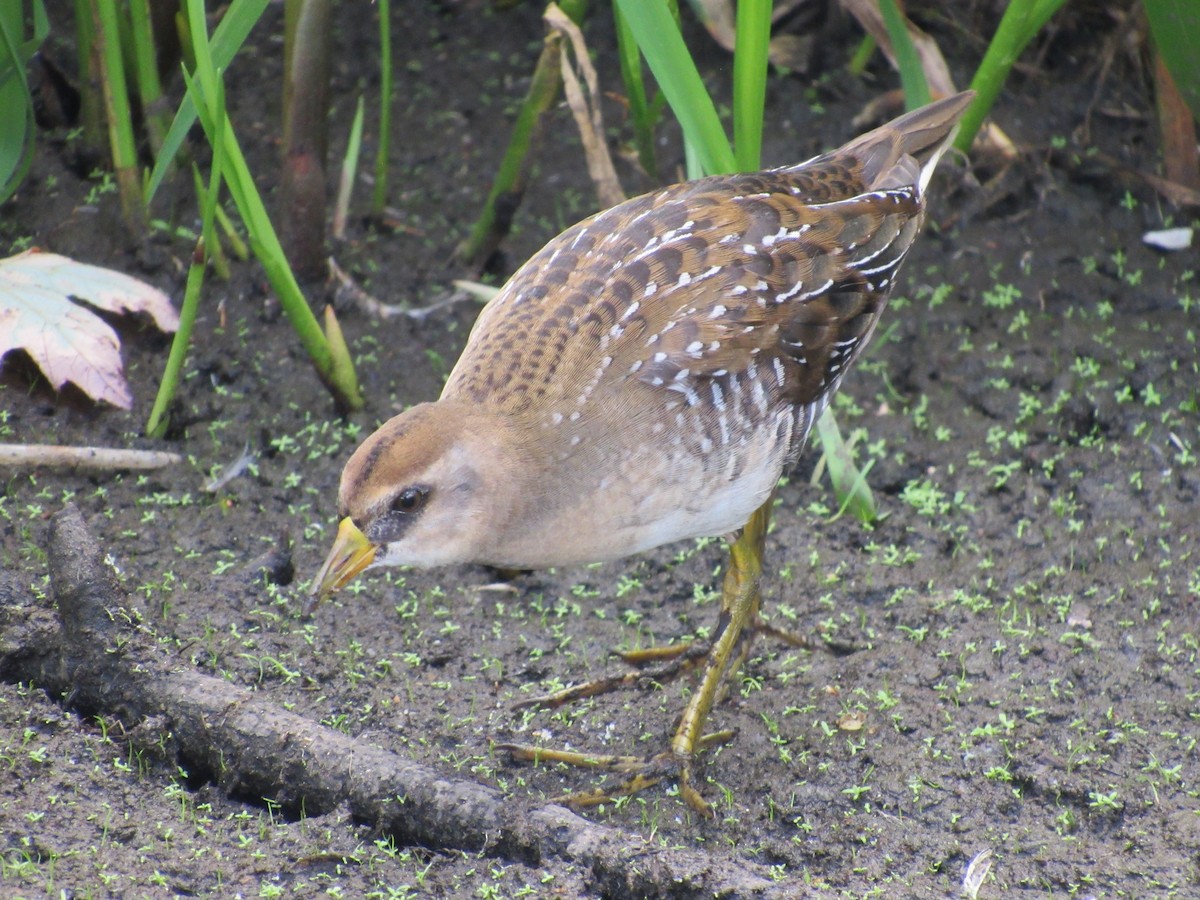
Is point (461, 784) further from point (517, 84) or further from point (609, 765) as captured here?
point (517, 84)

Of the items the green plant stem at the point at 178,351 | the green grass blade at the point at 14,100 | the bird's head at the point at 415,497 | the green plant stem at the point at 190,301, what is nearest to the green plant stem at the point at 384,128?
the green plant stem at the point at 190,301

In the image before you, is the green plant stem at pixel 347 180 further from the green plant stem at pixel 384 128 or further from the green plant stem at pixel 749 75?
the green plant stem at pixel 749 75

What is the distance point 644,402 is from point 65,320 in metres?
1.64

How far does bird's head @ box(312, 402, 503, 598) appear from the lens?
2.96 meters

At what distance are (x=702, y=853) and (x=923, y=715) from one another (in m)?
0.94

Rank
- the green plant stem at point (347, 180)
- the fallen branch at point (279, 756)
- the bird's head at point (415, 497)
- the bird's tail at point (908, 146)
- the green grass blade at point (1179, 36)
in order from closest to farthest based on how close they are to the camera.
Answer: the fallen branch at point (279, 756)
the bird's head at point (415, 497)
the bird's tail at point (908, 146)
the green grass blade at point (1179, 36)
the green plant stem at point (347, 180)

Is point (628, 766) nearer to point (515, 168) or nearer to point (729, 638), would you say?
point (729, 638)

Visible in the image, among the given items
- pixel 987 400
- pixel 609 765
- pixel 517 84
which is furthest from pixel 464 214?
pixel 609 765

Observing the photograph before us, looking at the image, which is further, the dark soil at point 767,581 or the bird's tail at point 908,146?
the bird's tail at point 908,146

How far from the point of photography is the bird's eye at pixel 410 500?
2992mm

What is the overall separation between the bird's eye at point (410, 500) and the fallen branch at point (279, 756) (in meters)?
0.55

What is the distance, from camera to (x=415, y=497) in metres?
3.02

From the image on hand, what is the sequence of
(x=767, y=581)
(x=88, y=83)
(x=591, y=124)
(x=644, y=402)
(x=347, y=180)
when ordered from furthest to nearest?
(x=347, y=180) < (x=88, y=83) < (x=591, y=124) < (x=767, y=581) < (x=644, y=402)

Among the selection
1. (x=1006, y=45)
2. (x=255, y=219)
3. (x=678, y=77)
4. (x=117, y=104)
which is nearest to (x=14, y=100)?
(x=117, y=104)
